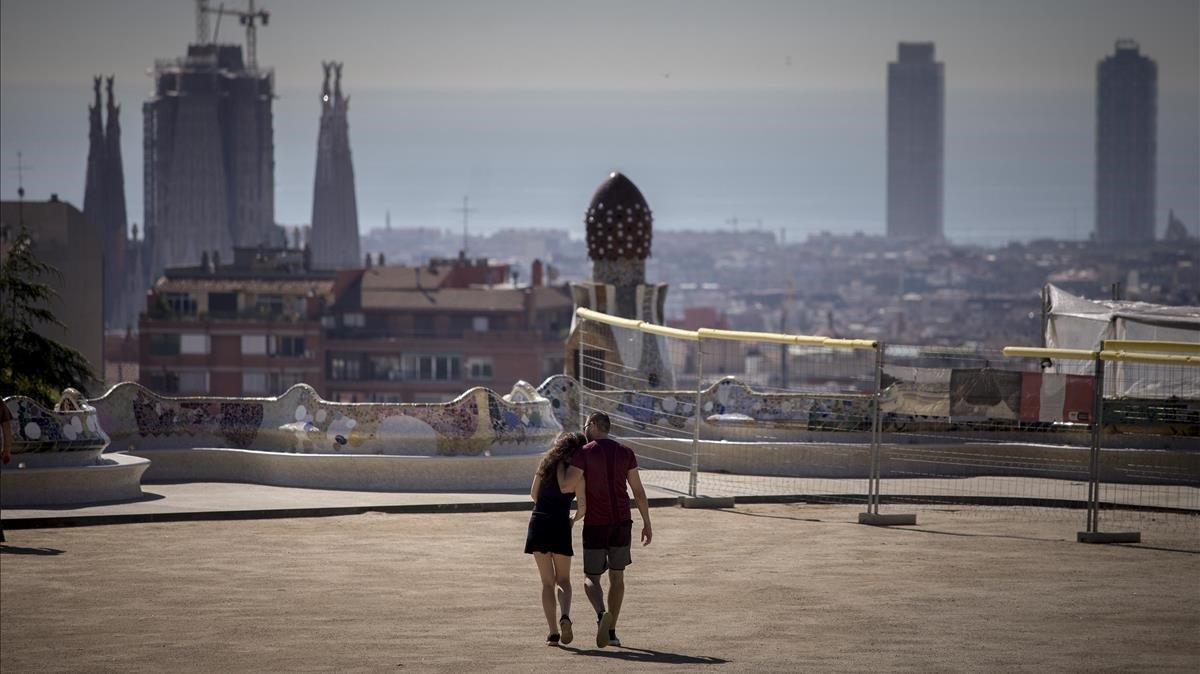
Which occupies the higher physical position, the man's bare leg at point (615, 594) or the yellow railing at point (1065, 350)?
the yellow railing at point (1065, 350)

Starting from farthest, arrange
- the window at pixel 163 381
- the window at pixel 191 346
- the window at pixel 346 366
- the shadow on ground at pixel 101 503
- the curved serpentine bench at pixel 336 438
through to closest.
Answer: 1. the window at pixel 346 366
2. the window at pixel 191 346
3. the window at pixel 163 381
4. the curved serpentine bench at pixel 336 438
5. the shadow on ground at pixel 101 503

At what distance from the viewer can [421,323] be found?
120 m

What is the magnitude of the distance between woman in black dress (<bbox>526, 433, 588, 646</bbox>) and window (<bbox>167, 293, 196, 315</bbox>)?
101 m

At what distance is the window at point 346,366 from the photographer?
116m

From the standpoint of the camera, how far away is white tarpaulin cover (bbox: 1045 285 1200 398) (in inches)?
837

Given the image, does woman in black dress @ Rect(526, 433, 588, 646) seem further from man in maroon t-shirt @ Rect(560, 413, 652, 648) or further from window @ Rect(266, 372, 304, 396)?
window @ Rect(266, 372, 304, 396)

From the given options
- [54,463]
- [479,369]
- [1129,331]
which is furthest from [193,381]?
[54,463]

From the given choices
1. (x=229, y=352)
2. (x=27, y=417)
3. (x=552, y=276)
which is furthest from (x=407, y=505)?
(x=552, y=276)

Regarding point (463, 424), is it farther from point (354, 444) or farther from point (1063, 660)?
point (1063, 660)

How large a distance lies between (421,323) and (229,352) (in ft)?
48.7

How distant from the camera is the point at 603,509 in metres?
11.8

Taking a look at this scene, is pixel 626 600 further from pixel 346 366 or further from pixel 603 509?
pixel 346 366

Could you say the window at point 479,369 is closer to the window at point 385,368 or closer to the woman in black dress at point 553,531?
the window at point 385,368

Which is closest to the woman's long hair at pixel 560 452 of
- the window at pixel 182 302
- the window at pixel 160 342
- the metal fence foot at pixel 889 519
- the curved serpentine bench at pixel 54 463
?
the metal fence foot at pixel 889 519
